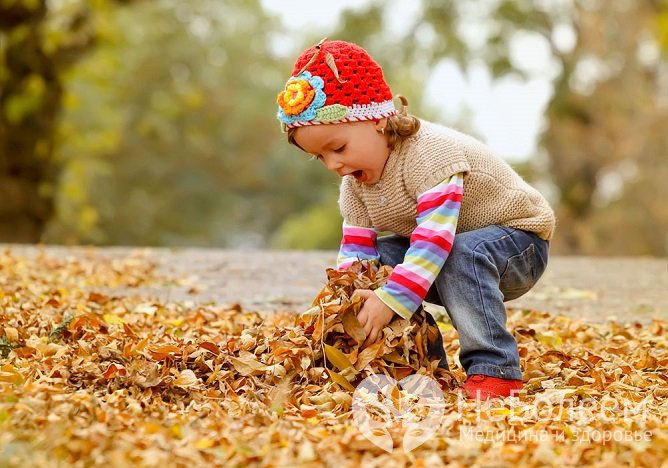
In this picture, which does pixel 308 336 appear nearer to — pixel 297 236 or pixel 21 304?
pixel 21 304

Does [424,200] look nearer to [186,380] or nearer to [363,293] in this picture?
[363,293]

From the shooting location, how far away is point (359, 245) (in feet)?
11.7

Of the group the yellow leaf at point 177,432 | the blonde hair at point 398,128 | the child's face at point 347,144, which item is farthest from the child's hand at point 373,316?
the yellow leaf at point 177,432

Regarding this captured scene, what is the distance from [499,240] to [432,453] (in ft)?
3.88

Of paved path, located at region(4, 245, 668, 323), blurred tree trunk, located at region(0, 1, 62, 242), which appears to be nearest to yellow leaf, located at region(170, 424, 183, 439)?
paved path, located at region(4, 245, 668, 323)

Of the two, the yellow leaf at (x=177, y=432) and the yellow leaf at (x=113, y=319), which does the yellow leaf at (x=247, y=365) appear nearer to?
the yellow leaf at (x=177, y=432)

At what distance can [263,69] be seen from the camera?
29766 mm

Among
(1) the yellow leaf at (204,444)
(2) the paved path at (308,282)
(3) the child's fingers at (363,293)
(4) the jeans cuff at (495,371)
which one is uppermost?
(3) the child's fingers at (363,293)

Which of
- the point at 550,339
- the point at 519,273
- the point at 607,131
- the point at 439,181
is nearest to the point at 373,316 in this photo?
the point at 439,181

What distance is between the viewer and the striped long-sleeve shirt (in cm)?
320

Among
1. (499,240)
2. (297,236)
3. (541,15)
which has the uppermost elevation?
(541,15)

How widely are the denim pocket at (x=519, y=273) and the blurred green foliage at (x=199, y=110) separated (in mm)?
7351

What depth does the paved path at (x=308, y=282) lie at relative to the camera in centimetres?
Result: 534

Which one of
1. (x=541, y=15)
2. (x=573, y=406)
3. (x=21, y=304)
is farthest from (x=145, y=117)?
(x=573, y=406)
